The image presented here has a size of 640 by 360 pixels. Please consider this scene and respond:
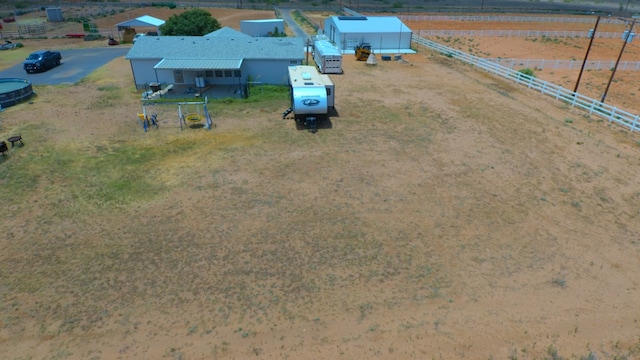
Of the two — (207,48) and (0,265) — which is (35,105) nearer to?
(207,48)

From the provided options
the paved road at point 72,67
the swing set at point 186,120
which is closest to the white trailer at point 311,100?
the swing set at point 186,120

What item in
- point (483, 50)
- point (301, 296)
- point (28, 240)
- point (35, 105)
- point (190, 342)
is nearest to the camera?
point (190, 342)

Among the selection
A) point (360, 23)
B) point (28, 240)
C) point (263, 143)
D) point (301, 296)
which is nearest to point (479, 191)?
point (301, 296)

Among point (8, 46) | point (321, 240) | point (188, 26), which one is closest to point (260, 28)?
point (188, 26)

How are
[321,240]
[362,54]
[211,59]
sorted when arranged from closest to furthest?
[321,240] → [211,59] → [362,54]

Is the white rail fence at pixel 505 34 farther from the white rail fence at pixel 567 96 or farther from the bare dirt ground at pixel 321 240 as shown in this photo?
the bare dirt ground at pixel 321 240

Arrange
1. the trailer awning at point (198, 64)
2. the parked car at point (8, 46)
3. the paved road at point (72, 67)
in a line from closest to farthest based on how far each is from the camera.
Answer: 1. the trailer awning at point (198, 64)
2. the paved road at point (72, 67)
3. the parked car at point (8, 46)

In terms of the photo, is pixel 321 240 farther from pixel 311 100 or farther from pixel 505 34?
pixel 505 34
